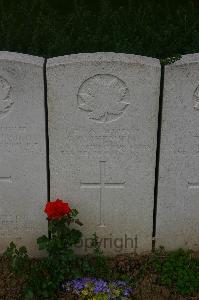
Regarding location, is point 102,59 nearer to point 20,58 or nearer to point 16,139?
point 20,58

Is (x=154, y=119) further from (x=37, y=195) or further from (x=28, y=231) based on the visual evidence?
(x=28, y=231)

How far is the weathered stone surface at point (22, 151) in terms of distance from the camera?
3.60 meters

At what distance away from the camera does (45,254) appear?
4.24 metres

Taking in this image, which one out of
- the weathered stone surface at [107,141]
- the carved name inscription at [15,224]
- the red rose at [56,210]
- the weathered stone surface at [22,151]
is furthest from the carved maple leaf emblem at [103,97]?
the carved name inscription at [15,224]

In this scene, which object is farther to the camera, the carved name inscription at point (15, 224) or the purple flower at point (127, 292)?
the carved name inscription at point (15, 224)

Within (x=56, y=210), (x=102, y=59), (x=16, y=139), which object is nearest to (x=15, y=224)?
(x=56, y=210)

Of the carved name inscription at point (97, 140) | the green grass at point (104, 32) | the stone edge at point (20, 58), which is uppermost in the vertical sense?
the green grass at point (104, 32)

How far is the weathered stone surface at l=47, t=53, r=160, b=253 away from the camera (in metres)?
3.60

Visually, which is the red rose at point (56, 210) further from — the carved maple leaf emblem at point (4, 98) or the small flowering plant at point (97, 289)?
the carved maple leaf emblem at point (4, 98)

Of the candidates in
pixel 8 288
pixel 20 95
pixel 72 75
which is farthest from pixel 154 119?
pixel 8 288

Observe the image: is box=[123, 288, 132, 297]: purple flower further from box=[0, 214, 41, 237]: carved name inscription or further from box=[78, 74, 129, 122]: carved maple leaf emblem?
box=[78, 74, 129, 122]: carved maple leaf emblem

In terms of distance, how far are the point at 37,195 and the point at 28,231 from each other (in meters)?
0.33

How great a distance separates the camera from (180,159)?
13.0 feet

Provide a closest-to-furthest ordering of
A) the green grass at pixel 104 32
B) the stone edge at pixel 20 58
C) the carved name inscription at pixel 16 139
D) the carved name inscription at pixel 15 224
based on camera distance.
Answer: the stone edge at pixel 20 58
the carved name inscription at pixel 16 139
the carved name inscription at pixel 15 224
the green grass at pixel 104 32
